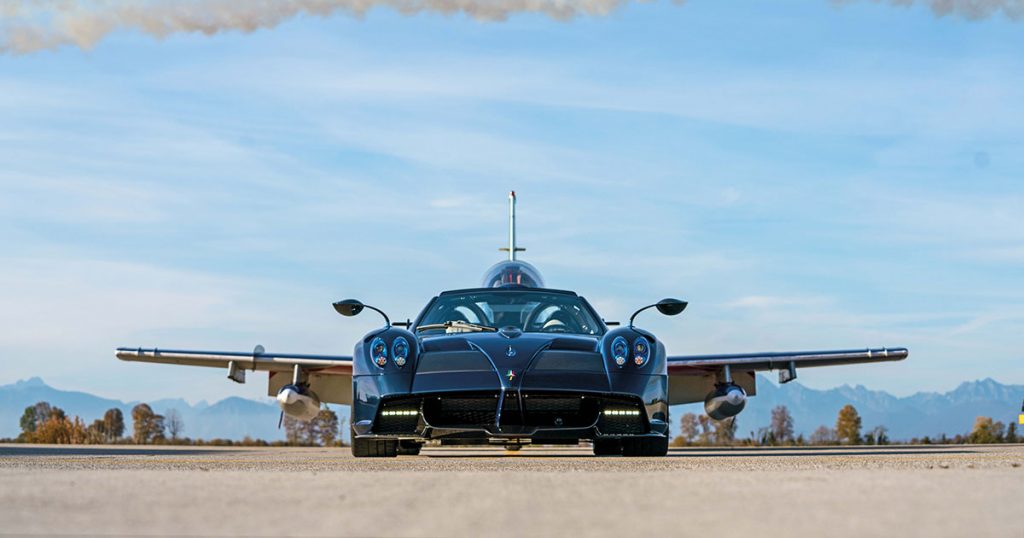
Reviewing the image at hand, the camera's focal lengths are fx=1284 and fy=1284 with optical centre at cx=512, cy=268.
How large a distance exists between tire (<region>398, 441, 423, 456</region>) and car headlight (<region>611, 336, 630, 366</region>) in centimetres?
176

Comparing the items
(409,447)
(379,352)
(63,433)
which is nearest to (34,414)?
(63,433)

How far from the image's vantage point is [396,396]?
9.86 meters

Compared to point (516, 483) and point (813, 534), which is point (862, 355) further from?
point (813, 534)

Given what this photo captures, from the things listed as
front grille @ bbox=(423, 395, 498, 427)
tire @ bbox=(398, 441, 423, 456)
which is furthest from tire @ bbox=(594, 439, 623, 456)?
tire @ bbox=(398, 441, 423, 456)

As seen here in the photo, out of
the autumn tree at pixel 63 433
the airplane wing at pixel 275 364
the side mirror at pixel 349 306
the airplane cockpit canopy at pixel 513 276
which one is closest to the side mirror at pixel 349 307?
the side mirror at pixel 349 306

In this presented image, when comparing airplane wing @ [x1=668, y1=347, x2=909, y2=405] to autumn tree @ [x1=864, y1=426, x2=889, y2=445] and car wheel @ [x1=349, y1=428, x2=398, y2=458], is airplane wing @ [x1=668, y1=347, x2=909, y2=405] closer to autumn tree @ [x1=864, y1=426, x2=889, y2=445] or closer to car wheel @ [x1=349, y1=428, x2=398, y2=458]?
autumn tree @ [x1=864, y1=426, x2=889, y2=445]

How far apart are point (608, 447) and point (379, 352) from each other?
210 centimetres

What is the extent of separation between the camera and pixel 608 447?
1073 cm

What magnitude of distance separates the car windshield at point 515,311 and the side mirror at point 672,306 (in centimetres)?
78

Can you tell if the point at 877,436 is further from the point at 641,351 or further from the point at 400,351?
the point at 400,351

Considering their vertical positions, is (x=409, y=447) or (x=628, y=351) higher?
(x=628, y=351)

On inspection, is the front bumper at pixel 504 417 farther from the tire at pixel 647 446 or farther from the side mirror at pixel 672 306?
the side mirror at pixel 672 306

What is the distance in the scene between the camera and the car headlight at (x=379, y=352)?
33.2ft

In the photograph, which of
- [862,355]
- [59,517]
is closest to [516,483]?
[59,517]
